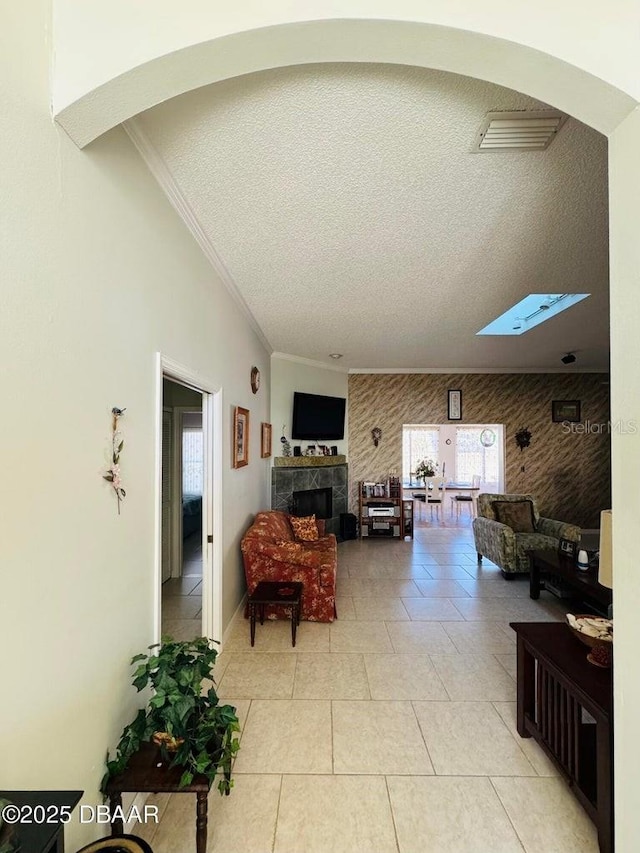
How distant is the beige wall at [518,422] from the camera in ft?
23.4

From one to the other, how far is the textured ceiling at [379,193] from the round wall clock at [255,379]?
2.38 ft

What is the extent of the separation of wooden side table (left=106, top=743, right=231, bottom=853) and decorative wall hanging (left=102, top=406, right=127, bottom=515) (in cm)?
101

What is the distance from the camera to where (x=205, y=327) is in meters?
2.70

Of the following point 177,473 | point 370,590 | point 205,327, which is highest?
point 205,327

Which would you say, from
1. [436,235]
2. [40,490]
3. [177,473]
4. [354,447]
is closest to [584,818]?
[40,490]

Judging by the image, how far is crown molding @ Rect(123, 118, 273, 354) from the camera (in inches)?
65.8

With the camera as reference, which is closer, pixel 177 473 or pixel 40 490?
pixel 40 490

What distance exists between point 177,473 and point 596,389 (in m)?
7.40

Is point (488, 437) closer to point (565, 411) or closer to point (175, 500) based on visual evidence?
point (565, 411)

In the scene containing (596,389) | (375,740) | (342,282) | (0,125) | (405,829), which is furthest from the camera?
(596,389)

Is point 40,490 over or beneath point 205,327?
beneath

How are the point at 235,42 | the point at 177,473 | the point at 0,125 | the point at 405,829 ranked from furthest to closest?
1. the point at 177,473
2. the point at 405,829
3. the point at 235,42
4. the point at 0,125

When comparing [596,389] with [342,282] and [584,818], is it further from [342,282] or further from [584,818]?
[584,818]

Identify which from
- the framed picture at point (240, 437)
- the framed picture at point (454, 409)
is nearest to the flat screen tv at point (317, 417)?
the framed picture at point (454, 409)
